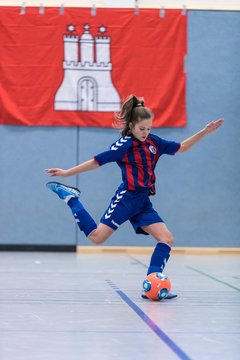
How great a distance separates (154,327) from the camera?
14.4 ft

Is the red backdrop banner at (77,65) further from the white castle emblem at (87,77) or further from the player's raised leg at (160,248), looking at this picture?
the player's raised leg at (160,248)

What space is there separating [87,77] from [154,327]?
7.71m

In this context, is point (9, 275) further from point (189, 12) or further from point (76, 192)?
point (189, 12)

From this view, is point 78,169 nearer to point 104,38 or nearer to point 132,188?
point 132,188

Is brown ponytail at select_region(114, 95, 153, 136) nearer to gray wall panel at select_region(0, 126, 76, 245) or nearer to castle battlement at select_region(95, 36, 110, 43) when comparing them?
gray wall panel at select_region(0, 126, 76, 245)

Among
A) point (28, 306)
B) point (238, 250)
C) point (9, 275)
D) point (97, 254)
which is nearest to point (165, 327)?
point (28, 306)

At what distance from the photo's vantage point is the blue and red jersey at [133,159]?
6.03m

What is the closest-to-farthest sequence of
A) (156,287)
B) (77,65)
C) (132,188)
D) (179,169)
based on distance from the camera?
(156,287)
(132,188)
(77,65)
(179,169)

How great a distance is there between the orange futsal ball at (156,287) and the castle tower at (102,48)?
6.42m

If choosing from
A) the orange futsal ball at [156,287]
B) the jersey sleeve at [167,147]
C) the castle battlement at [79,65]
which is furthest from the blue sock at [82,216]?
the castle battlement at [79,65]

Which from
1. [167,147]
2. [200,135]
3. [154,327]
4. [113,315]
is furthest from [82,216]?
[154,327]

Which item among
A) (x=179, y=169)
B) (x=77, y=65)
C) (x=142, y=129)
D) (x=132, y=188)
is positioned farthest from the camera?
(x=179, y=169)

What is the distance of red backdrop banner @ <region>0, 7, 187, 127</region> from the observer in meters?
11.6

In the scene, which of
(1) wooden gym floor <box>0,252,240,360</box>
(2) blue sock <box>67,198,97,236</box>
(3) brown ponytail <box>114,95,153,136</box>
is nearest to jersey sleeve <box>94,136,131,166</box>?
(3) brown ponytail <box>114,95,153,136</box>
